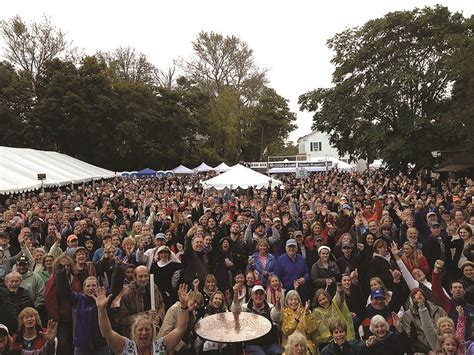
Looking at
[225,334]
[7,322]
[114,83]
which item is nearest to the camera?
[225,334]

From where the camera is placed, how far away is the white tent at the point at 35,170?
54.8 feet

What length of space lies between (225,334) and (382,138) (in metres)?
21.0

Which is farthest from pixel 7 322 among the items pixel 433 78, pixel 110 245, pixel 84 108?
pixel 84 108

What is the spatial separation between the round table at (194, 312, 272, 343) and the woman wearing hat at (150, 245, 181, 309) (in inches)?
58.3

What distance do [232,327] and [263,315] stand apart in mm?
815

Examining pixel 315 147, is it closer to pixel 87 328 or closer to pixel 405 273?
pixel 405 273

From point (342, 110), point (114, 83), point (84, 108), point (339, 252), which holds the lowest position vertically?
point (339, 252)

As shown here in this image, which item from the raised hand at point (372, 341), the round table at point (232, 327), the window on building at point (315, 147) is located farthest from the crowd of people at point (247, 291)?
the window on building at point (315, 147)

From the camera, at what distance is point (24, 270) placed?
514 cm

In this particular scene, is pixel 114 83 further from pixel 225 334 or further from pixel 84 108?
pixel 225 334

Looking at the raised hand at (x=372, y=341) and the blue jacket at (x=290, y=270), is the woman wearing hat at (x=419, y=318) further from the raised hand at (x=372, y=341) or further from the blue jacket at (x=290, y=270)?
the blue jacket at (x=290, y=270)

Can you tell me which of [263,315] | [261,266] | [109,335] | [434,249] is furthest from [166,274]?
[434,249]

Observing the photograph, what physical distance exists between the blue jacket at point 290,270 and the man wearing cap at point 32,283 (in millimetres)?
3012

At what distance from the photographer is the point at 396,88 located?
22969mm
